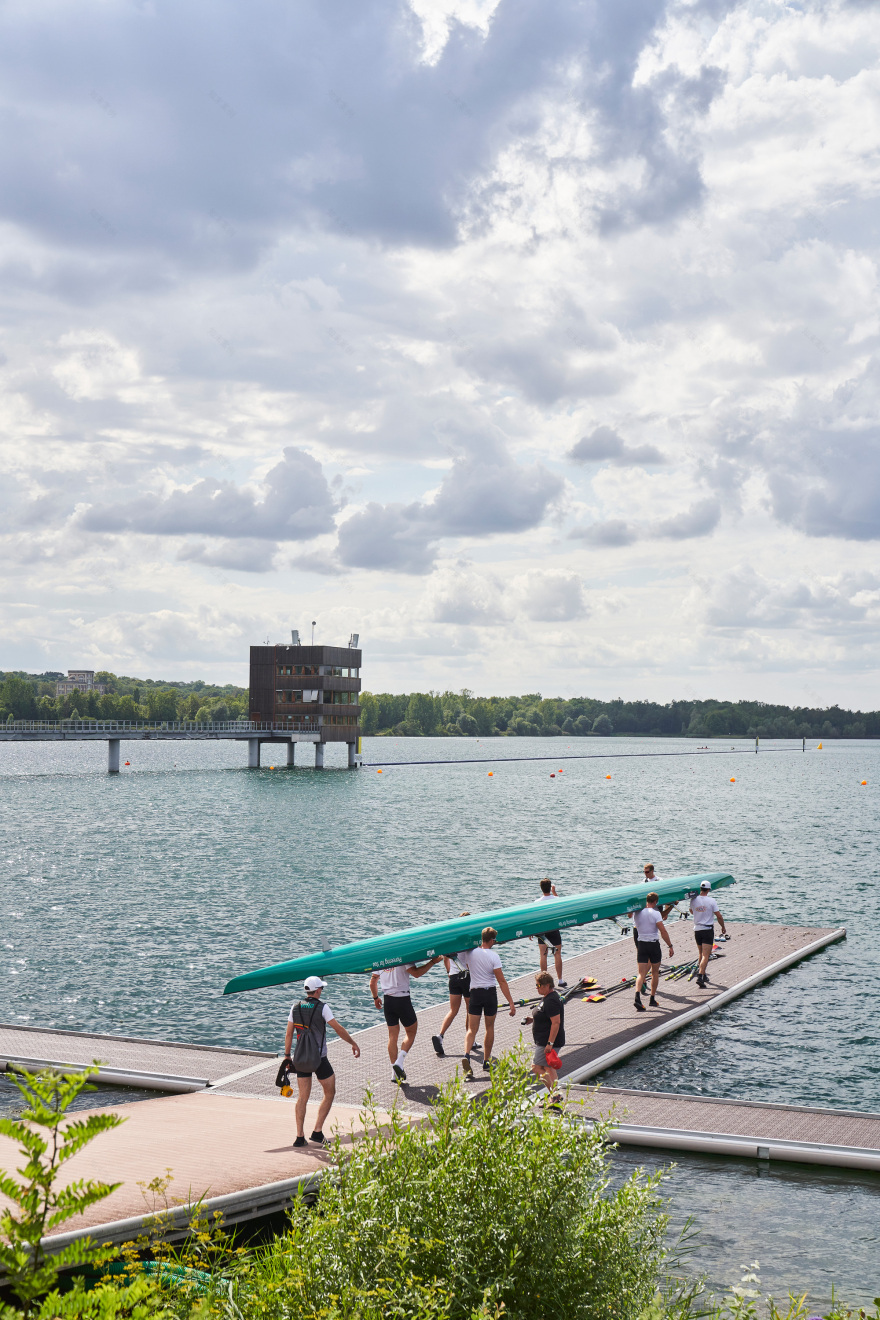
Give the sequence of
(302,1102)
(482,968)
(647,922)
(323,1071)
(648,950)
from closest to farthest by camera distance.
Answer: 1. (302,1102)
2. (323,1071)
3. (482,968)
4. (647,922)
5. (648,950)

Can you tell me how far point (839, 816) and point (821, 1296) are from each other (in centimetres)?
7313

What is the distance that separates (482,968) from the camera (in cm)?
1599

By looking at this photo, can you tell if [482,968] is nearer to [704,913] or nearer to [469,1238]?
[704,913]

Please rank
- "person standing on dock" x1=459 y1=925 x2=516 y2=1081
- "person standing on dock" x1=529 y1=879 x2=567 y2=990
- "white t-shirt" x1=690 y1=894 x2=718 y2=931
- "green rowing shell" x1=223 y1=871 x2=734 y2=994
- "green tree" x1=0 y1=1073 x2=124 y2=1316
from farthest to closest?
"white t-shirt" x1=690 y1=894 x2=718 y2=931
"person standing on dock" x1=529 y1=879 x2=567 y2=990
"person standing on dock" x1=459 y1=925 x2=516 y2=1081
"green rowing shell" x1=223 y1=871 x2=734 y2=994
"green tree" x1=0 y1=1073 x2=124 y2=1316

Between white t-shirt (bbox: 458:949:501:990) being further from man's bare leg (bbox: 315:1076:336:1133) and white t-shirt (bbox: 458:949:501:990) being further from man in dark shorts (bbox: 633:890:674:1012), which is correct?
man in dark shorts (bbox: 633:890:674:1012)

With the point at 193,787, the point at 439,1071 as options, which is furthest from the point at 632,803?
the point at 439,1071

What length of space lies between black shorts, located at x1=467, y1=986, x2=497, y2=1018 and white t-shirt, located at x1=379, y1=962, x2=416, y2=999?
1.00 metres

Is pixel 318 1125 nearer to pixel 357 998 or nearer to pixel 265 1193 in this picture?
pixel 265 1193

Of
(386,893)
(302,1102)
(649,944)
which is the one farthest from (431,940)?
(386,893)

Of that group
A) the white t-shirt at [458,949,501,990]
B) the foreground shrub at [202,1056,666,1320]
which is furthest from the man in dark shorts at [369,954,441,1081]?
the foreground shrub at [202,1056,666,1320]

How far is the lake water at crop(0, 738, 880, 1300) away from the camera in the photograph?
1905 cm

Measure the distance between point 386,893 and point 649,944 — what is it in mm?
19173

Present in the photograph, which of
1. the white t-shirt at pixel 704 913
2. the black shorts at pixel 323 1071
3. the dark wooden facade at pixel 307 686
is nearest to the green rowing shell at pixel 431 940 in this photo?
the black shorts at pixel 323 1071

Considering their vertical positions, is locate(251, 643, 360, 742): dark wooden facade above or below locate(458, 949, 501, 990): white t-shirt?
above
